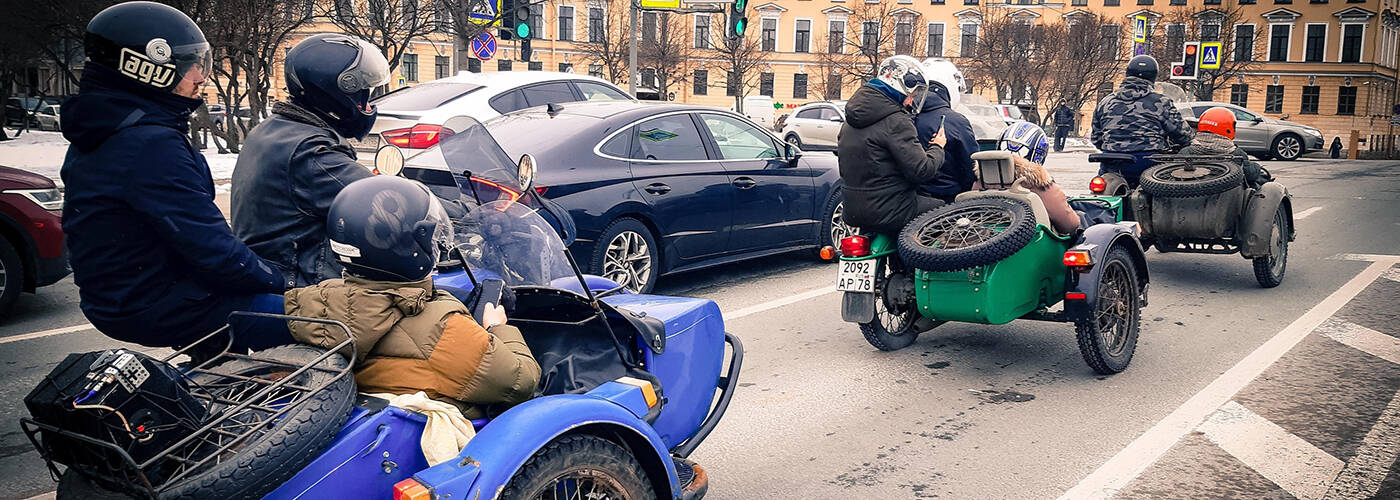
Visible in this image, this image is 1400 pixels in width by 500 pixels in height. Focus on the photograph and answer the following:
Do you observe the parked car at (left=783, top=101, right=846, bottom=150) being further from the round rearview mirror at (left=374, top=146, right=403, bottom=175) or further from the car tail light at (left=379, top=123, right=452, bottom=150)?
the round rearview mirror at (left=374, top=146, right=403, bottom=175)

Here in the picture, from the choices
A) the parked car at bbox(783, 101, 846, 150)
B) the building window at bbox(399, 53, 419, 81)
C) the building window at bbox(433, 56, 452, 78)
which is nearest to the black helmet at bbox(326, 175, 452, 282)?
the parked car at bbox(783, 101, 846, 150)

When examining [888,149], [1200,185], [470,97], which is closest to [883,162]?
[888,149]

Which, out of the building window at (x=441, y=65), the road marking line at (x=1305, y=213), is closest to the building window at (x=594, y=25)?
the building window at (x=441, y=65)

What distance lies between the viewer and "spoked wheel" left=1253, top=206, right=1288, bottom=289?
853cm

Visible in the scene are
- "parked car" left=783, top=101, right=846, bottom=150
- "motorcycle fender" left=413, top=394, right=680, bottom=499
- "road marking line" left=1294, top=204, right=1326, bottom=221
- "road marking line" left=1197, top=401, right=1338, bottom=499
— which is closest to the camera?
"motorcycle fender" left=413, top=394, right=680, bottom=499

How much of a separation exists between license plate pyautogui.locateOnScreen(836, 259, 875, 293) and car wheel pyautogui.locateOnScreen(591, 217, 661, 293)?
2044mm

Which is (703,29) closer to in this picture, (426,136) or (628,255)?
(628,255)

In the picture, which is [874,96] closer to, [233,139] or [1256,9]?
[233,139]

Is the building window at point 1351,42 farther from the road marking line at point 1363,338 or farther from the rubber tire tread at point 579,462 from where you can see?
the rubber tire tread at point 579,462

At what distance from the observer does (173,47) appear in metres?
3.12

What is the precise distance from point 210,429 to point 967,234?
4221 mm

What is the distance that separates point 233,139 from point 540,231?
19882 millimetres

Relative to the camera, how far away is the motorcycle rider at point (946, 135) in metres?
6.39

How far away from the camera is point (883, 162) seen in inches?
239
